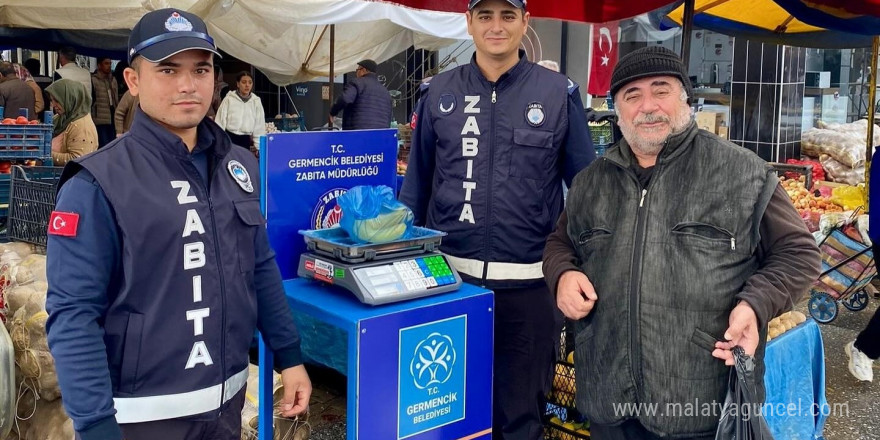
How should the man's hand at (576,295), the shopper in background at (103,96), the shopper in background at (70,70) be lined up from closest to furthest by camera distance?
the man's hand at (576,295)
the shopper in background at (70,70)
the shopper in background at (103,96)

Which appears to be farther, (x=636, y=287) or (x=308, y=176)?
(x=308, y=176)

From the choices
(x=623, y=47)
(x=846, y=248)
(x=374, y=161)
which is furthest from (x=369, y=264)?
(x=623, y=47)

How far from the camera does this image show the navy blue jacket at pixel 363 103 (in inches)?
411

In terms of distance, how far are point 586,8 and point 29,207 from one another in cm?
362

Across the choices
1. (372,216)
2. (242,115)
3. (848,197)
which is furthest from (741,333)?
(242,115)

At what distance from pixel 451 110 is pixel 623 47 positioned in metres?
16.0

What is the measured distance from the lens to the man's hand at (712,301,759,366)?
2094mm

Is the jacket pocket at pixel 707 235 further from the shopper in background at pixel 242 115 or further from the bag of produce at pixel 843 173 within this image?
the bag of produce at pixel 843 173

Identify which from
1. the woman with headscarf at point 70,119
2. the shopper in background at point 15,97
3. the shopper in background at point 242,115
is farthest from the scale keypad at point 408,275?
the shopper in background at point 15,97

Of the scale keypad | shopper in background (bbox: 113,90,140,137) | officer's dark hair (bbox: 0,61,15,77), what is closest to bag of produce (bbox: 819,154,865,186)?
the scale keypad

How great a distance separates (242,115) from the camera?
1060cm

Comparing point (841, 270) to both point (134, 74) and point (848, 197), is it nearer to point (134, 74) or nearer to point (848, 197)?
point (848, 197)

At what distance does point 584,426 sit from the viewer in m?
Result: 3.71

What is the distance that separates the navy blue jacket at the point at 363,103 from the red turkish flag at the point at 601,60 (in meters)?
3.37
